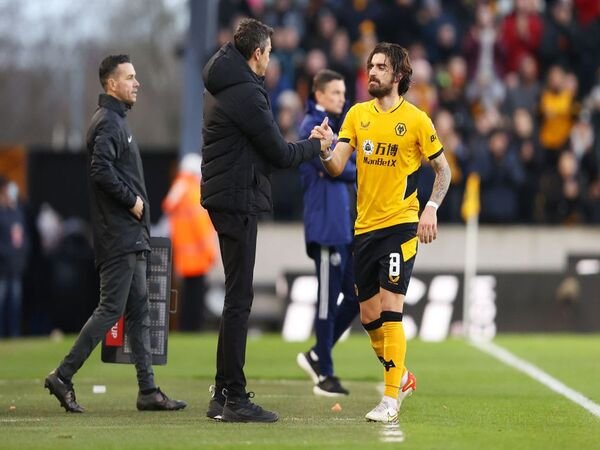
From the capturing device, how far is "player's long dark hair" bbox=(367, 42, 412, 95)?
10.2 meters

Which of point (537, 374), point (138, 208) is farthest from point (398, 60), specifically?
point (537, 374)

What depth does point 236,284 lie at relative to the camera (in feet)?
32.2

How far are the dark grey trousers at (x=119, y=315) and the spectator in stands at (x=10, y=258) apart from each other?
422 inches

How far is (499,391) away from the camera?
12.4 m

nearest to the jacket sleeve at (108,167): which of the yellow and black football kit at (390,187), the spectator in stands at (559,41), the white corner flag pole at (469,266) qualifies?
the yellow and black football kit at (390,187)

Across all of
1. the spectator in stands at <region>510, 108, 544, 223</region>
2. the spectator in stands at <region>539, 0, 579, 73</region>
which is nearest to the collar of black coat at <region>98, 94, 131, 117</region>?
the spectator in stands at <region>510, 108, 544, 223</region>

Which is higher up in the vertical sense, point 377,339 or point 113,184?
point 113,184

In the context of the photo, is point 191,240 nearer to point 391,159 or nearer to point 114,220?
point 114,220

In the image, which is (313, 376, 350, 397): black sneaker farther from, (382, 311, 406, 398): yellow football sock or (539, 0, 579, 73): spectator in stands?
(539, 0, 579, 73): spectator in stands

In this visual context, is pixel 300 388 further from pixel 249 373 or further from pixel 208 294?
pixel 208 294

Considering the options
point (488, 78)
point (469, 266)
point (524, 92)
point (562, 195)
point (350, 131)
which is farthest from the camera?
point (488, 78)

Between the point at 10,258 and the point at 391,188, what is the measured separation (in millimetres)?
12223

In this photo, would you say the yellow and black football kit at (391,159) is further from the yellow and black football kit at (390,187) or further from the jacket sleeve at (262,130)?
the jacket sleeve at (262,130)

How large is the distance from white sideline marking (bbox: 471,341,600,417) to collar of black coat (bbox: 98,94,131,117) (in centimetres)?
383
